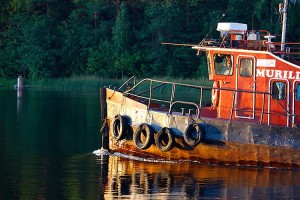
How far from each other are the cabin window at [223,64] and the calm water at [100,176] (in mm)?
2454

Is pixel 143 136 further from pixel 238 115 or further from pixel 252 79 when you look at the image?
pixel 252 79

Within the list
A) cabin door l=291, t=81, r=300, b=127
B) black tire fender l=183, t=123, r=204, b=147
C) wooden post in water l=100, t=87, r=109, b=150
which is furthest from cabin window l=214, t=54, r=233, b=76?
wooden post in water l=100, t=87, r=109, b=150

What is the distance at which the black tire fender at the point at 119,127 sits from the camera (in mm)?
27688

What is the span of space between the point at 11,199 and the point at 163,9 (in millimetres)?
50776

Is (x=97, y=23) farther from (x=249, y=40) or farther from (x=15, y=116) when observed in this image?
(x=249, y=40)

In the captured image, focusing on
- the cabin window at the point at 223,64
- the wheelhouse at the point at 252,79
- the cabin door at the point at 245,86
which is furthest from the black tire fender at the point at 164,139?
the cabin window at the point at 223,64

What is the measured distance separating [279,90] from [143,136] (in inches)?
148

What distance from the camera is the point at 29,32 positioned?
74.9 meters

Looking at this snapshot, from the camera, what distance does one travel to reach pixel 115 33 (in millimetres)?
72688

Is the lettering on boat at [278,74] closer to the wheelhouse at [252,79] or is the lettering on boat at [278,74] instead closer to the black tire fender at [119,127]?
the wheelhouse at [252,79]

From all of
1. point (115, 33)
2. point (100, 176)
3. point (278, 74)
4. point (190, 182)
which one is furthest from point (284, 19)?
point (115, 33)

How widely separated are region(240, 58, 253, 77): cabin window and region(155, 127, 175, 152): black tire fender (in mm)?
2375

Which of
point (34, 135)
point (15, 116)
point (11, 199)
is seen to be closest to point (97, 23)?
point (15, 116)

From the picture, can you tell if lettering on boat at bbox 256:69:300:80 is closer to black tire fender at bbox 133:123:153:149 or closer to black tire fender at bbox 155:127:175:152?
black tire fender at bbox 155:127:175:152
